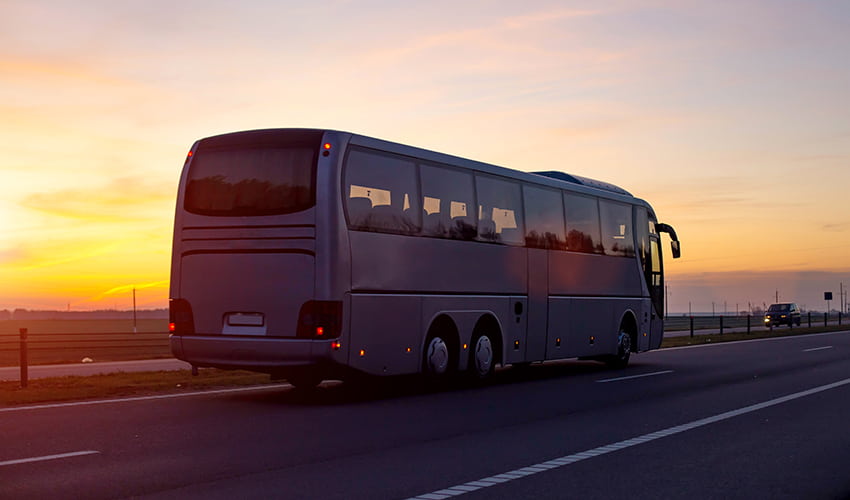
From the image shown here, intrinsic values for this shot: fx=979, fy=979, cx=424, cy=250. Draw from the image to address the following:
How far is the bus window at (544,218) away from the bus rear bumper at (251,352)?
6302mm

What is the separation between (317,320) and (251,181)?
2227 mm

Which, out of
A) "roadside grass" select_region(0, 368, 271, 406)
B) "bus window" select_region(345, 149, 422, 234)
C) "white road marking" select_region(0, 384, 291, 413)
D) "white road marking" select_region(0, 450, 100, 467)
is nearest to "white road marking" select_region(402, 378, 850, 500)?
"white road marking" select_region(0, 450, 100, 467)

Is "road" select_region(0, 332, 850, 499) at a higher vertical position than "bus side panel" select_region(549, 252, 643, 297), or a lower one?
lower

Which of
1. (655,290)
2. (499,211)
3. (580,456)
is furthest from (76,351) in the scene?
(580,456)

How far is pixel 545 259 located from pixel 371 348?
5869 millimetres

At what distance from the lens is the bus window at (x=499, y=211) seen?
16.8m

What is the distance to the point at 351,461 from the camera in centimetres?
867

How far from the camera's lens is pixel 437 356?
1549 centimetres

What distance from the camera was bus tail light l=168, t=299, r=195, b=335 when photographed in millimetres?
13945

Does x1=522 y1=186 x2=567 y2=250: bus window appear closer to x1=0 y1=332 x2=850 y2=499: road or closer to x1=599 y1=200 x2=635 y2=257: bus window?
x1=599 y1=200 x2=635 y2=257: bus window

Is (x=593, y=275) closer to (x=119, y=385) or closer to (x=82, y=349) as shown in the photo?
(x=119, y=385)

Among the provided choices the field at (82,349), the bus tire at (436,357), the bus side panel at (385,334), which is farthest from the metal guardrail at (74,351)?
the bus tire at (436,357)

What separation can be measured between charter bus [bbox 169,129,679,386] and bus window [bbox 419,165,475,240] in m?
0.03

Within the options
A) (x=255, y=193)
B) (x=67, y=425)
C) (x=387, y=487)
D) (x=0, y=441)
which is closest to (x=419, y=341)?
(x=255, y=193)
